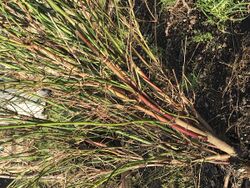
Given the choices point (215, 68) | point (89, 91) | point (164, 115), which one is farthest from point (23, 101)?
point (215, 68)

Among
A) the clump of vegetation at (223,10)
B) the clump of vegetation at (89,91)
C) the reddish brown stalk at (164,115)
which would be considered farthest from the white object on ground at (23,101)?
the clump of vegetation at (223,10)

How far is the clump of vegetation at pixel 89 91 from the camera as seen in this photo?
1.50 m

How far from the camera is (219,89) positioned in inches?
84.3

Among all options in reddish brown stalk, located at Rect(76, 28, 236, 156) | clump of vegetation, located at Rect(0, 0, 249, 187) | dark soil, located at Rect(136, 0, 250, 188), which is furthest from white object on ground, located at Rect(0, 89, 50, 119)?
dark soil, located at Rect(136, 0, 250, 188)

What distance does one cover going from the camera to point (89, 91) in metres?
1.63

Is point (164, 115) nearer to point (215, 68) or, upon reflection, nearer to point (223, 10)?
point (215, 68)

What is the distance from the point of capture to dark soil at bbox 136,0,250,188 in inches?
77.8

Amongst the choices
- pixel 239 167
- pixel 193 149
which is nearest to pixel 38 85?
pixel 193 149

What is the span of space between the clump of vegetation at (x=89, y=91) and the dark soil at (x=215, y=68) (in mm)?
161

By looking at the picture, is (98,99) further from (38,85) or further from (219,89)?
(219,89)

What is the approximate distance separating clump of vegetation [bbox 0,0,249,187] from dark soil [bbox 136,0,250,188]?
0.53 feet

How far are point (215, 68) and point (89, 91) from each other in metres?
0.83

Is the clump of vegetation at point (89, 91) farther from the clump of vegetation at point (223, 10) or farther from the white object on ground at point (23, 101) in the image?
the clump of vegetation at point (223, 10)

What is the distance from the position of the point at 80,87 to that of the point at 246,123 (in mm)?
840
